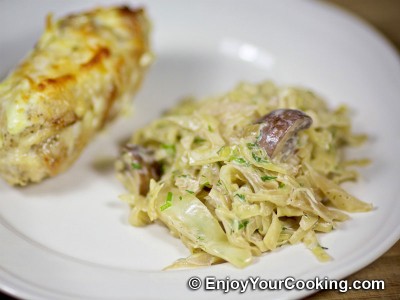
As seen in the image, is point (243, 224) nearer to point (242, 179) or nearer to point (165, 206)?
point (242, 179)

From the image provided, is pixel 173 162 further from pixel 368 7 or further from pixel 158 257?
pixel 368 7

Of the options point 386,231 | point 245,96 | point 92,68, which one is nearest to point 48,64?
point 92,68

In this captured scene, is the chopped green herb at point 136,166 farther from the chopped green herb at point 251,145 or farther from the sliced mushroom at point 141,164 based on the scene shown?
the chopped green herb at point 251,145

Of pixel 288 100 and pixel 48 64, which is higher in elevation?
pixel 288 100

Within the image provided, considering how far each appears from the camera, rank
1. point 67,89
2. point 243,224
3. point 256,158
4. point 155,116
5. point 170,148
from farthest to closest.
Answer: point 155,116 < point 170,148 < point 67,89 < point 256,158 < point 243,224

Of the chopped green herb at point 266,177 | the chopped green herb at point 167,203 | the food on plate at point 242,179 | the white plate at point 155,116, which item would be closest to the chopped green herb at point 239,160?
the food on plate at point 242,179

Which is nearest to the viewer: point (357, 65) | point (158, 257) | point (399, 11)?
point (158, 257)

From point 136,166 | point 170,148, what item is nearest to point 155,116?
point 170,148
